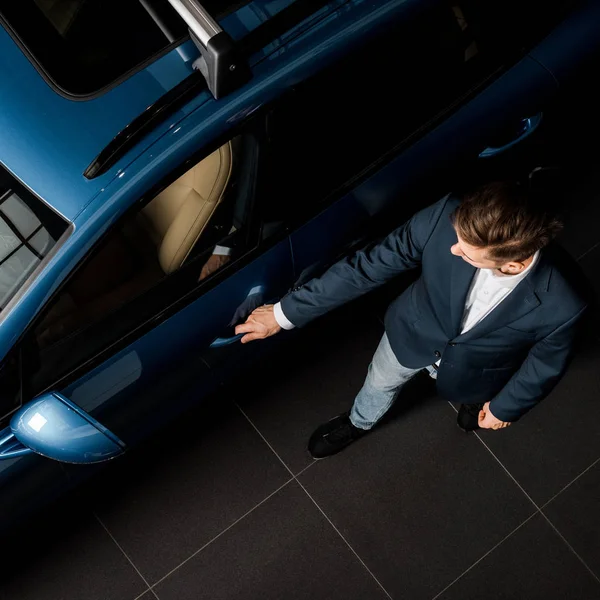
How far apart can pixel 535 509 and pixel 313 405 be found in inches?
40.0

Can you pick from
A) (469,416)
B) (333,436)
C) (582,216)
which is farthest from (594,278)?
(333,436)

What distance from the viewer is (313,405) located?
3.21m

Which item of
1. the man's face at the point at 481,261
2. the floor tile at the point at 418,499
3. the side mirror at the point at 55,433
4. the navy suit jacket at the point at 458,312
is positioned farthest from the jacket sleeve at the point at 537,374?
the side mirror at the point at 55,433

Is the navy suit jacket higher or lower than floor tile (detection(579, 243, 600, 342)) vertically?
higher

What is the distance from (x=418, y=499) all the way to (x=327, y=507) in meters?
0.38

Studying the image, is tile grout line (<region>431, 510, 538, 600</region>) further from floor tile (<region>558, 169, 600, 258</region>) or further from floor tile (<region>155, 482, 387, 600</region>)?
floor tile (<region>558, 169, 600, 258</region>)

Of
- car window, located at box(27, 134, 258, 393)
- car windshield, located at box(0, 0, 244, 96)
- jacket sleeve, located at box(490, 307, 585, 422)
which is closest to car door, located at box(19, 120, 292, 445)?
car window, located at box(27, 134, 258, 393)

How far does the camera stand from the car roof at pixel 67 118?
1934 mm

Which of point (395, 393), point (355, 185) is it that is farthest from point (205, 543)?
point (355, 185)

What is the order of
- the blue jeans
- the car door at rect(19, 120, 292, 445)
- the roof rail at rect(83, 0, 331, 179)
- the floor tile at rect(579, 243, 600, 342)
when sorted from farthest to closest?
the floor tile at rect(579, 243, 600, 342) → the blue jeans → the car door at rect(19, 120, 292, 445) → the roof rail at rect(83, 0, 331, 179)

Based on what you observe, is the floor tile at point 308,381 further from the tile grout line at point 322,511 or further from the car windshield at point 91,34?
the car windshield at point 91,34

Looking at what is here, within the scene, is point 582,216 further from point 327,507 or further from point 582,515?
point 327,507

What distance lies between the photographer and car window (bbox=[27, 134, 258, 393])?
2242mm

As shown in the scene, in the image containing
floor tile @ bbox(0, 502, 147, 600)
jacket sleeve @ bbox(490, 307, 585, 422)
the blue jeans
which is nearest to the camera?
jacket sleeve @ bbox(490, 307, 585, 422)
